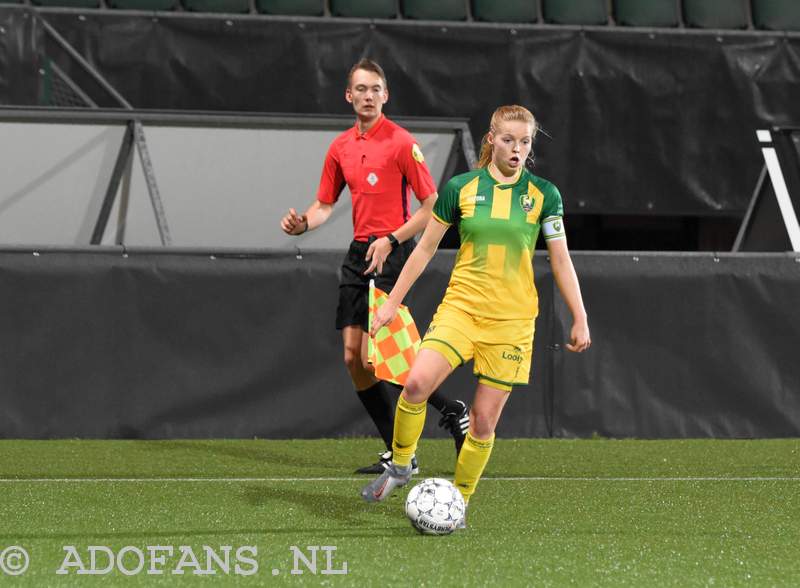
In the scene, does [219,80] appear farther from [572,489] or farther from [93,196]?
[572,489]

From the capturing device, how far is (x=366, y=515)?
6.18 m

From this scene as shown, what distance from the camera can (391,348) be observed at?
7383mm

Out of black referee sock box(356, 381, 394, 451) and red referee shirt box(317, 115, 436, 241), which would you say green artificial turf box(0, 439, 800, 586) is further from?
red referee shirt box(317, 115, 436, 241)

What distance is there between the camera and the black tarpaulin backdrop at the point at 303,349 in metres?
9.59

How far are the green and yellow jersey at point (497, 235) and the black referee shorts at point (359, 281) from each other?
1637 millimetres

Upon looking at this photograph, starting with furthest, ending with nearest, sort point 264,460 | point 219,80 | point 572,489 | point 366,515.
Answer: point 219,80
point 264,460
point 572,489
point 366,515

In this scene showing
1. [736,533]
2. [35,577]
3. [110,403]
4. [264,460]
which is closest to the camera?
[35,577]

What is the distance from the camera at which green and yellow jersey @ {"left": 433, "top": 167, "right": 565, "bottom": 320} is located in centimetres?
593

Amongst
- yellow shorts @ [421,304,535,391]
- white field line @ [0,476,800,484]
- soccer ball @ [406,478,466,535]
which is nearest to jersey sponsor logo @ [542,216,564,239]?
yellow shorts @ [421,304,535,391]

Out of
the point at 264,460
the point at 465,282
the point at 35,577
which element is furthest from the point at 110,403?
the point at 35,577

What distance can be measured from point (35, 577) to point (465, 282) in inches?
86.5

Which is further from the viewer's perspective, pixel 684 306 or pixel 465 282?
pixel 684 306

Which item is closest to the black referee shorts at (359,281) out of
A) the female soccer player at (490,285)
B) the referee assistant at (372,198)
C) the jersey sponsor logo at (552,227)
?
the referee assistant at (372,198)

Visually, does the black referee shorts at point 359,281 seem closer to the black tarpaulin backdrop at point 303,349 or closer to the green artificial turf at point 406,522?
the green artificial turf at point 406,522
